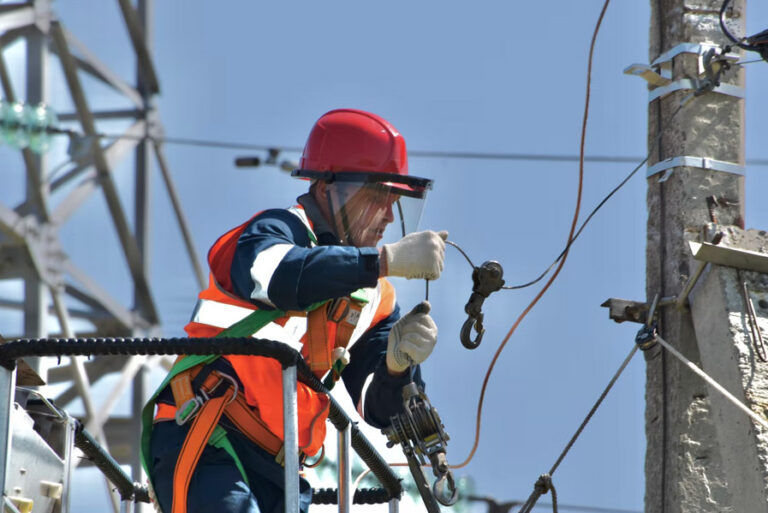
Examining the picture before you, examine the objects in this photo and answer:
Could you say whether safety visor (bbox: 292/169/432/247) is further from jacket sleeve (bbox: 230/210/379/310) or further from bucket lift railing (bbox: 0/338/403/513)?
bucket lift railing (bbox: 0/338/403/513)

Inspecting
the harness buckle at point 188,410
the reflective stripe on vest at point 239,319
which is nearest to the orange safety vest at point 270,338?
the reflective stripe on vest at point 239,319

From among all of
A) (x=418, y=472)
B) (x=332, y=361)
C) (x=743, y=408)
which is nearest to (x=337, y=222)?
(x=332, y=361)

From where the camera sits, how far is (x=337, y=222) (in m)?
5.57

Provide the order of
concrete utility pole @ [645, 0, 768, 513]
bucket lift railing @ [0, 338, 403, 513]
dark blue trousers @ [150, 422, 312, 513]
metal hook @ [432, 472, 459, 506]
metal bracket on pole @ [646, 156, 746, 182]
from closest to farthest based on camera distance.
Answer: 1. bucket lift railing @ [0, 338, 403, 513]
2. dark blue trousers @ [150, 422, 312, 513]
3. metal hook @ [432, 472, 459, 506]
4. concrete utility pole @ [645, 0, 768, 513]
5. metal bracket on pole @ [646, 156, 746, 182]

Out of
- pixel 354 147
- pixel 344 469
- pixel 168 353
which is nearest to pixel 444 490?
pixel 344 469

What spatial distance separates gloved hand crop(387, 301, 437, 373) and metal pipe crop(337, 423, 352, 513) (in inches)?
19.9

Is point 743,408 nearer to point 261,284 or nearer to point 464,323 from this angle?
point 464,323

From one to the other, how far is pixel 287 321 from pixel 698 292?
1897 mm

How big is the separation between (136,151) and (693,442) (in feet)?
32.2

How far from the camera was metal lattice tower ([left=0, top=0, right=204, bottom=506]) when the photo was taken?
13.4 meters

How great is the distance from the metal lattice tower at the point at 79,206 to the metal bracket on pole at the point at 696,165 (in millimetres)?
6777

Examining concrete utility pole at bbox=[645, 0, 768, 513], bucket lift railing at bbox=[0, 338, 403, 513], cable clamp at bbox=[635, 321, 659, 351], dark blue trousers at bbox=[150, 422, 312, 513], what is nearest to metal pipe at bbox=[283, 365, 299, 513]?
bucket lift railing at bbox=[0, 338, 403, 513]

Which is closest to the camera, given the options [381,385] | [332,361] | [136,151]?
[332,361]

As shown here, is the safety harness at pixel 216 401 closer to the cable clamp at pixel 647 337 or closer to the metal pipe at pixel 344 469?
the metal pipe at pixel 344 469
